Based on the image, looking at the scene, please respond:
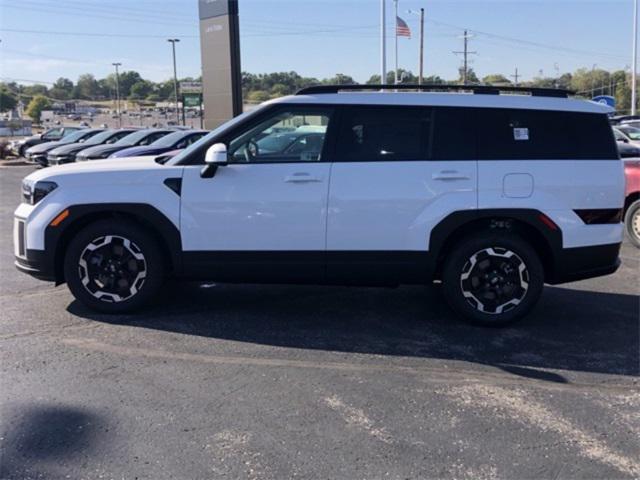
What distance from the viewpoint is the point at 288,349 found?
15.5 ft

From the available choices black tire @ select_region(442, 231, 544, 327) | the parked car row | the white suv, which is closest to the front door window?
the white suv

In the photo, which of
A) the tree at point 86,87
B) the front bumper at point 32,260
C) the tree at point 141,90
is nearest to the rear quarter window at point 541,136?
the front bumper at point 32,260

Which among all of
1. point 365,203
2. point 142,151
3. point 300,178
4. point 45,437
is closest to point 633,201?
point 365,203

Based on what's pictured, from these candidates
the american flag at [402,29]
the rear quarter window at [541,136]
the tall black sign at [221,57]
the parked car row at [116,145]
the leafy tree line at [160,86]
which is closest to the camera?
the rear quarter window at [541,136]

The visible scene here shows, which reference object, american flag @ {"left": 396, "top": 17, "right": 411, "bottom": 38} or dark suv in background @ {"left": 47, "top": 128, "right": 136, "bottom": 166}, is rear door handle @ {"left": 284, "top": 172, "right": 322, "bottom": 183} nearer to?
dark suv in background @ {"left": 47, "top": 128, "right": 136, "bottom": 166}

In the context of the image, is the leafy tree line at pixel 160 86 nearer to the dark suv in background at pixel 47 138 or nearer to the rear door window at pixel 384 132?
the dark suv in background at pixel 47 138

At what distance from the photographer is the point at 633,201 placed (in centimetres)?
882

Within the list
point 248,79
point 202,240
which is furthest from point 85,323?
point 248,79

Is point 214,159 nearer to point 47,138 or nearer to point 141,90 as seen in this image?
point 47,138

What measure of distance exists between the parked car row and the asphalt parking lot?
10646 millimetres

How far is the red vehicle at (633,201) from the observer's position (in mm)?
8602

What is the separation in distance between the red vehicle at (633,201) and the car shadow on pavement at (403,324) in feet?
9.11

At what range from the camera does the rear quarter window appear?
16.9ft

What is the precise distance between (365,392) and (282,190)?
6.02ft
